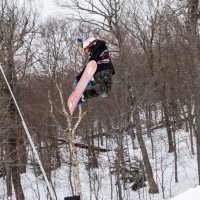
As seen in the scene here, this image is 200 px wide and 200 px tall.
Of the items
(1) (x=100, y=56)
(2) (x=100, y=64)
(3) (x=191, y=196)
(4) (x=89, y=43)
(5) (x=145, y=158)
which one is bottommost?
(5) (x=145, y=158)

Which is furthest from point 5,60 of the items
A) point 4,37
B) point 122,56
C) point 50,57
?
point 50,57

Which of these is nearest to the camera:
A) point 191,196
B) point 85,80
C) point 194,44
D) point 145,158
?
point 191,196

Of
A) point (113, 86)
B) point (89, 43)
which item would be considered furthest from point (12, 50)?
point (89, 43)

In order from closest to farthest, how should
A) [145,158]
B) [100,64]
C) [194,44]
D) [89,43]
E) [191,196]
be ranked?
[191,196] < [100,64] < [89,43] < [194,44] < [145,158]

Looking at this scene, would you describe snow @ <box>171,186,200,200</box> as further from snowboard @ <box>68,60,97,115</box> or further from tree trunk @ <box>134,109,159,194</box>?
tree trunk @ <box>134,109,159,194</box>

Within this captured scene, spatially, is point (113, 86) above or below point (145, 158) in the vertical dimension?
above

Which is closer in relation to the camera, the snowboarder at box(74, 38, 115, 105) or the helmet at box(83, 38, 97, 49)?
the snowboarder at box(74, 38, 115, 105)

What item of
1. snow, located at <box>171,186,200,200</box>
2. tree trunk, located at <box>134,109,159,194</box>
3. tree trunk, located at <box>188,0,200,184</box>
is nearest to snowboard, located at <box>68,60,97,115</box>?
snow, located at <box>171,186,200,200</box>

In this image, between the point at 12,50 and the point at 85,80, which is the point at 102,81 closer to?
the point at 85,80

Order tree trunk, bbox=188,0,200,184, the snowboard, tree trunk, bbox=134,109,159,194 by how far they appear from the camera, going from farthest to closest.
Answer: tree trunk, bbox=134,109,159,194 < tree trunk, bbox=188,0,200,184 < the snowboard

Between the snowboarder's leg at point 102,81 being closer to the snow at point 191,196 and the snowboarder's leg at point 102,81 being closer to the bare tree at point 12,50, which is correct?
the snow at point 191,196

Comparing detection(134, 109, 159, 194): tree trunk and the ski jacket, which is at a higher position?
the ski jacket

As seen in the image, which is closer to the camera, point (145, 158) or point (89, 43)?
point (89, 43)

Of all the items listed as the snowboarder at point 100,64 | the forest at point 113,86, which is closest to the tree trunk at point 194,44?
the forest at point 113,86
